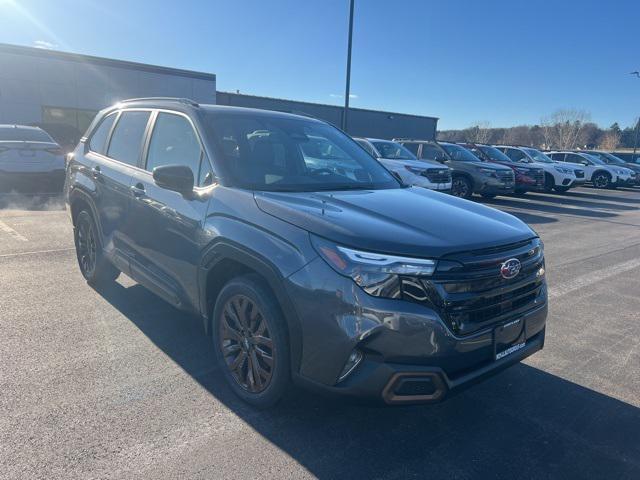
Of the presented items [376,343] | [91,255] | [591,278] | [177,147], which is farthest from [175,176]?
[591,278]

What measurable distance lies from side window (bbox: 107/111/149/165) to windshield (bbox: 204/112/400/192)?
3.21 ft

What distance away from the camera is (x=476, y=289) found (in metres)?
2.60

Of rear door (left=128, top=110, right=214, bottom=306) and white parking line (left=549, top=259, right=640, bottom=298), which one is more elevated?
rear door (left=128, top=110, right=214, bottom=306)

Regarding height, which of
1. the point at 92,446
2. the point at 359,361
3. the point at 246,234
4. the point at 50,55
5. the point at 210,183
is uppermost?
the point at 50,55

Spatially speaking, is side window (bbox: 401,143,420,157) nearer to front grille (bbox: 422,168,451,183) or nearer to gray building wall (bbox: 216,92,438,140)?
front grille (bbox: 422,168,451,183)

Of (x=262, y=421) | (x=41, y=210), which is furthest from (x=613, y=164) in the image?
(x=262, y=421)

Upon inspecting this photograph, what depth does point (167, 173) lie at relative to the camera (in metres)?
3.28

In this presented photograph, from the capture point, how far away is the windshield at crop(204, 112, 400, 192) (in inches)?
135

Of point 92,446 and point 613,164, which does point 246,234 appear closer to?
point 92,446

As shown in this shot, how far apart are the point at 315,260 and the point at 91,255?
3.53m

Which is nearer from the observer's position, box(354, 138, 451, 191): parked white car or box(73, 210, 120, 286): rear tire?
box(73, 210, 120, 286): rear tire

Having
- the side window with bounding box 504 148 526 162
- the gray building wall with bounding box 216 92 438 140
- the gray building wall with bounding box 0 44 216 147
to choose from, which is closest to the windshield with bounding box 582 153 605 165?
the side window with bounding box 504 148 526 162

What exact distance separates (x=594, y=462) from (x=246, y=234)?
2355mm

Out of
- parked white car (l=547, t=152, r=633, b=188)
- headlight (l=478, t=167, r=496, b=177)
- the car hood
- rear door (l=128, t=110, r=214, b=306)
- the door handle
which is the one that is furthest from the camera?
parked white car (l=547, t=152, r=633, b=188)
